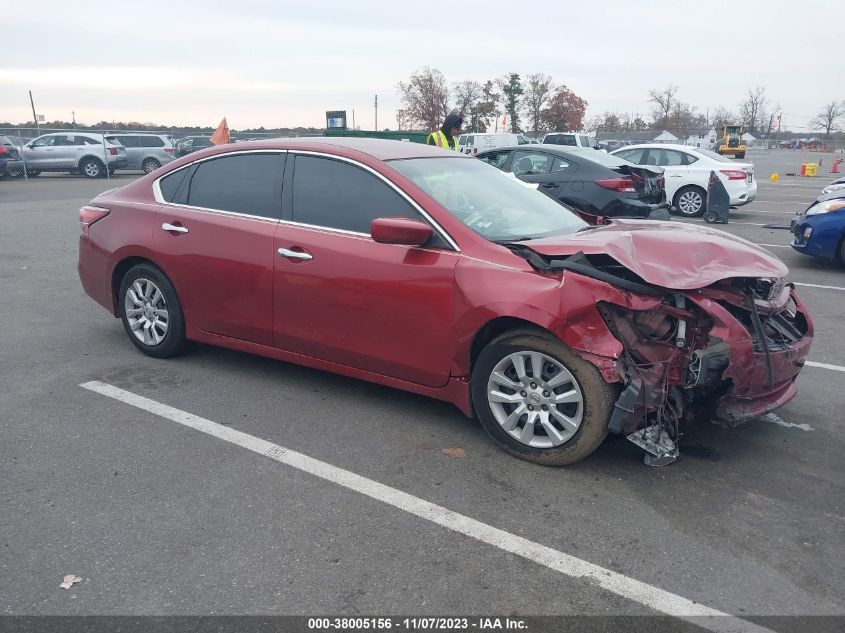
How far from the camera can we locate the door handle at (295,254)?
4.39m

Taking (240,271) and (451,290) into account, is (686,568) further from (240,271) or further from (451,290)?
(240,271)

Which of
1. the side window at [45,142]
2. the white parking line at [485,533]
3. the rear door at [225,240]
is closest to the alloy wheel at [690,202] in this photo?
the rear door at [225,240]

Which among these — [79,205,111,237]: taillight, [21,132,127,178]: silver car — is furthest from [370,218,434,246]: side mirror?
[21,132,127,178]: silver car

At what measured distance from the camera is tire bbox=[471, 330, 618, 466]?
355 cm

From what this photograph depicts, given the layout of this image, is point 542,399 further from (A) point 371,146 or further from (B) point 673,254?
(A) point 371,146

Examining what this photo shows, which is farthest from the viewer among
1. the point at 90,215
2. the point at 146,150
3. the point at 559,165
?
the point at 146,150

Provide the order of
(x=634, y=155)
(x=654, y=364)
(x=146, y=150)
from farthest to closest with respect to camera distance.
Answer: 1. (x=146, y=150)
2. (x=634, y=155)
3. (x=654, y=364)

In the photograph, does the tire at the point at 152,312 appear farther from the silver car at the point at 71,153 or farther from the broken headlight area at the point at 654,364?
the silver car at the point at 71,153

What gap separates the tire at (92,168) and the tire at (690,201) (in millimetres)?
20517

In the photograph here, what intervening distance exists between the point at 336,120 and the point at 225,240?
99.5 feet

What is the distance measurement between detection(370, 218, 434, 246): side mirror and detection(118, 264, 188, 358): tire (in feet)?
6.44

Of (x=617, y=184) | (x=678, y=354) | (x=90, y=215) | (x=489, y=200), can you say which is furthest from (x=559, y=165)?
(x=678, y=354)

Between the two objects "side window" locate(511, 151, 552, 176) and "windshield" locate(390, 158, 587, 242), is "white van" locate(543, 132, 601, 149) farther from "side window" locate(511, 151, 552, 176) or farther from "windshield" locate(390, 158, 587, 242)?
"windshield" locate(390, 158, 587, 242)

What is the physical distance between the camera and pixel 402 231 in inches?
154
